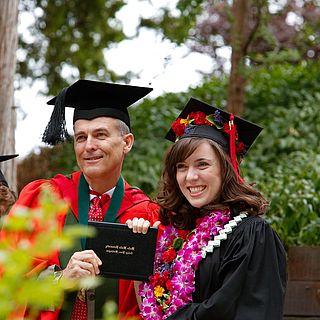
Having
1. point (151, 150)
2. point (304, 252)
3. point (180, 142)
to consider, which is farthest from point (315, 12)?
point (180, 142)

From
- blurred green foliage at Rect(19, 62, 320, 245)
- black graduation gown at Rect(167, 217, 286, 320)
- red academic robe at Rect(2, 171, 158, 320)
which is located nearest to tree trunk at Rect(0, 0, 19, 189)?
blurred green foliage at Rect(19, 62, 320, 245)

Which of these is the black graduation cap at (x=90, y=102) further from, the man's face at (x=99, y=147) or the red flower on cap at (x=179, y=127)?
the red flower on cap at (x=179, y=127)

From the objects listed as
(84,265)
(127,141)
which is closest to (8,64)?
(127,141)

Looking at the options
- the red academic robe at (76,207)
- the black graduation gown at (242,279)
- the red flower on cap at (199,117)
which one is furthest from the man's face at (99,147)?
the black graduation gown at (242,279)

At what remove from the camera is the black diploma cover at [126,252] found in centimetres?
276

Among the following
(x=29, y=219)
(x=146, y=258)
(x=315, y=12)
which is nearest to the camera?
(x=29, y=219)

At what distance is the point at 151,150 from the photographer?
8.27 metres

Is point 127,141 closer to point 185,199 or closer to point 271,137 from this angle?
point 185,199

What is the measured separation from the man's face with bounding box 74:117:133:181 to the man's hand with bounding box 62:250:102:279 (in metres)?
0.53

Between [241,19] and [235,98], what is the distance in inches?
38.0

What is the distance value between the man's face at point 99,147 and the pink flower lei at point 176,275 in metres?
0.46

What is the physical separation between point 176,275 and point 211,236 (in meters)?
0.20

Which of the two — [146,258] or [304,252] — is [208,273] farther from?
[304,252]

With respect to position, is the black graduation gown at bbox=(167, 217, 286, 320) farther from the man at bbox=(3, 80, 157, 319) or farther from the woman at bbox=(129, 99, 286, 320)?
the man at bbox=(3, 80, 157, 319)
